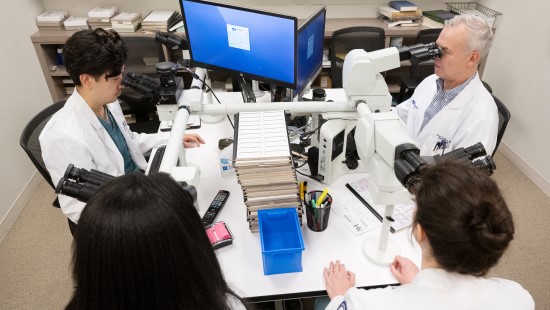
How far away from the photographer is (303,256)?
1.31 metres

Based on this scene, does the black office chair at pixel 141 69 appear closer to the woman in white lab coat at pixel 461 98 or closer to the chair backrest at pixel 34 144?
the chair backrest at pixel 34 144

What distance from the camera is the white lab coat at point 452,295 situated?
88 cm

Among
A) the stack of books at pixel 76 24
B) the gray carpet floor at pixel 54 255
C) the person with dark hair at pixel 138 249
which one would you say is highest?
the person with dark hair at pixel 138 249

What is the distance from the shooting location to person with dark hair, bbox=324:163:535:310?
84 cm

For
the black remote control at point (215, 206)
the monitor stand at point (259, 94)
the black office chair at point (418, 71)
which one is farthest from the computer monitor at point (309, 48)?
the black office chair at point (418, 71)

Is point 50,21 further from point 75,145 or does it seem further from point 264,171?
point 264,171

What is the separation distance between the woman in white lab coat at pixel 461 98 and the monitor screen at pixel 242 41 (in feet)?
2.26

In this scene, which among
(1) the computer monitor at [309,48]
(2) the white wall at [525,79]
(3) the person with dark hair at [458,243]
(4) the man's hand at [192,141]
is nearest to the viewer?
(3) the person with dark hair at [458,243]

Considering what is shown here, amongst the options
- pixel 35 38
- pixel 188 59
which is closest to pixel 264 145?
pixel 188 59

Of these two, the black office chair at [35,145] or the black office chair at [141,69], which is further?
the black office chair at [141,69]

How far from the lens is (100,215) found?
0.70 metres

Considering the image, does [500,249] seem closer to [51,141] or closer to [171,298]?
[171,298]

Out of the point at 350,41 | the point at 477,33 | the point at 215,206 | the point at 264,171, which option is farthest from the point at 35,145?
the point at 350,41

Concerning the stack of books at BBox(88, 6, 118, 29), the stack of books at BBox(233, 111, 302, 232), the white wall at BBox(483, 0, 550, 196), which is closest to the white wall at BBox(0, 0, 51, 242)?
the stack of books at BBox(88, 6, 118, 29)
